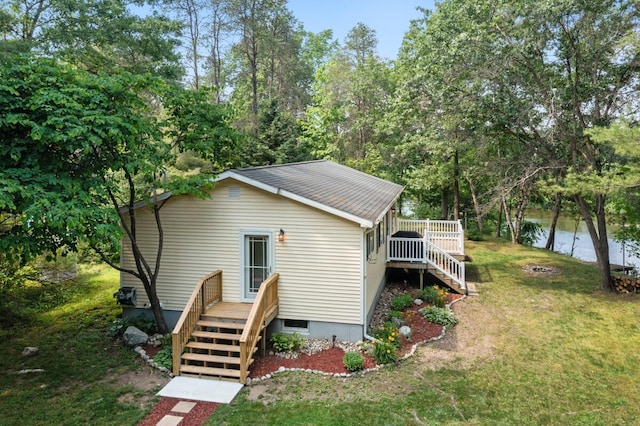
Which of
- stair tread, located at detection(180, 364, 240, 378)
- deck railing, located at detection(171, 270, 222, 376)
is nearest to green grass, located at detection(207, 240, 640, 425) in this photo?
stair tread, located at detection(180, 364, 240, 378)

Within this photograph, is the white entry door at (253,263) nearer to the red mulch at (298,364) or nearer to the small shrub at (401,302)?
the red mulch at (298,364)

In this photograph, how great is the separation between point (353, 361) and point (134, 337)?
5.09 m

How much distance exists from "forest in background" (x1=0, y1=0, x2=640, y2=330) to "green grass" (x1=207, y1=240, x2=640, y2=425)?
3880mm

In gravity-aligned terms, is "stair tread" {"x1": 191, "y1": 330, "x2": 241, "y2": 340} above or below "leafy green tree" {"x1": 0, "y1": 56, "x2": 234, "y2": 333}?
below

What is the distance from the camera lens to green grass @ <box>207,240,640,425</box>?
6.64m

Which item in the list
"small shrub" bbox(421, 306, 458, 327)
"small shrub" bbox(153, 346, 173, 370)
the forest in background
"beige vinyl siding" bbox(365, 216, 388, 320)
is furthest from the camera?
"small shrub" bbox(421, 306, 458, 327)

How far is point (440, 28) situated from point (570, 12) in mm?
5110

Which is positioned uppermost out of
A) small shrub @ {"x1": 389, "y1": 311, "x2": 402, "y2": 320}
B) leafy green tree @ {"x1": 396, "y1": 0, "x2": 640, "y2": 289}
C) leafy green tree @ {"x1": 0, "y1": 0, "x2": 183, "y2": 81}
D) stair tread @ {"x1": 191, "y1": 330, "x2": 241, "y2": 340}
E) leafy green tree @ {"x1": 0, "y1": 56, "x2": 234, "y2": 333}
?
leafy green tree @ {"x1": 0, "y1": 0, "x2": 183, "y2": 81}

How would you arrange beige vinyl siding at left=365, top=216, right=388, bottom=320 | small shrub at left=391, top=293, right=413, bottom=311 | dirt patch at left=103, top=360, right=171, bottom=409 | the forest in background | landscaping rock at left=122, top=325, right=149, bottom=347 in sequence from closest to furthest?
1. the forest in background
2. dirt patch at left=103, top=360, right=171, bottom=409
3. landscaping rock at left=122, top=325, right=149, bottom=347
4. beige vinyl siding at left=365, top=216, right=388, bottom=320
5. small shrub at left=391, top=293, right=413, bottom=311

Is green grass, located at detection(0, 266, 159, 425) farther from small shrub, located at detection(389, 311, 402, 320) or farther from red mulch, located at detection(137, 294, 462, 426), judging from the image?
small shrub, located at detection(389, 311, 402, 320)

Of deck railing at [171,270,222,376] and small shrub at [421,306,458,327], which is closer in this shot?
deck railing at [171,270,222,376]

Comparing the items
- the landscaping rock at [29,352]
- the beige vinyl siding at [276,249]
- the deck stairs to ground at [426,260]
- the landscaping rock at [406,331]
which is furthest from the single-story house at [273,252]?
the deck stairs to ground at [426,260]

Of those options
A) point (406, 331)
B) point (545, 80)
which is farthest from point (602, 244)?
point (406, 331)

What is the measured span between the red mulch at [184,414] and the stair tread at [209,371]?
0.80m
